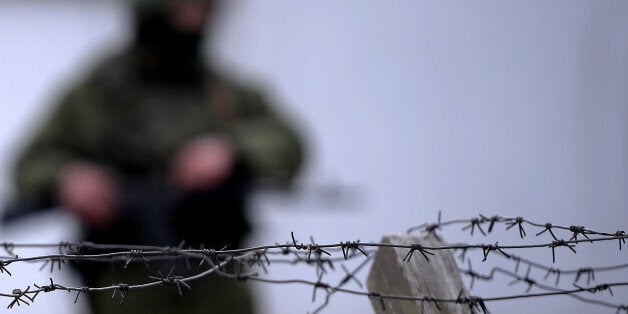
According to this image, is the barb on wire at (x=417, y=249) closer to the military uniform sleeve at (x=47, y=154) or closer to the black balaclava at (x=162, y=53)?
the military uniform sleeve at (x=47, y=154)

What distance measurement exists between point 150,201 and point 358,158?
192 centimetres

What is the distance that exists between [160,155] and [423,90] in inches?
73.6

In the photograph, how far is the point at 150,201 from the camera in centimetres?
331

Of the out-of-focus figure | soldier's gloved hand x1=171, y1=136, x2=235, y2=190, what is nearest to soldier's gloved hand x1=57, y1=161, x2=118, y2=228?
the out-of-focus figure

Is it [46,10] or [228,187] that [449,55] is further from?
[228,187]

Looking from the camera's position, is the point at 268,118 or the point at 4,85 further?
the point at 4,85

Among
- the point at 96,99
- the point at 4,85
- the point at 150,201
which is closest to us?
the point at 150,201

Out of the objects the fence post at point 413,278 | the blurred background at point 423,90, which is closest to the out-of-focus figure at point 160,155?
the blurred background at point 423,90

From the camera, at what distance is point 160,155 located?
136 inches

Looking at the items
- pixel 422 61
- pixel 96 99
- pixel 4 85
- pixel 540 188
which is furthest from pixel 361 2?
pixel 96 99

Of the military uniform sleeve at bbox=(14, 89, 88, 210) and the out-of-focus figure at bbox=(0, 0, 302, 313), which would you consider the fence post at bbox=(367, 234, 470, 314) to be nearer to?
the out-of-focus figure at bbox=(0, 0, 302, 313)

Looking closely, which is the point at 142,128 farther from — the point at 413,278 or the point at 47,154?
the point at 413,278

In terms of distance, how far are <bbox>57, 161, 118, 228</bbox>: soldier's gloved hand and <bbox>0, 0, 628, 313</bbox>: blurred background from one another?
5.69ft

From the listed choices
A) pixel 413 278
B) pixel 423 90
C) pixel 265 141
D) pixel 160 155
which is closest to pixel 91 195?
pixel 160 155
